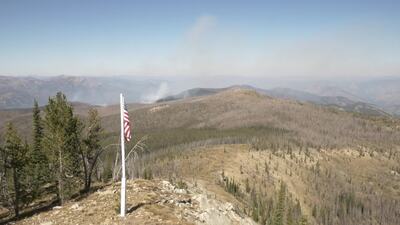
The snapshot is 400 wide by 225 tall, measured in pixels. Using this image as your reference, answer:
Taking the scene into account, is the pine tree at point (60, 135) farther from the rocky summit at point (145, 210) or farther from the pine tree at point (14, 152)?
the rocky summit at point (145, 210)

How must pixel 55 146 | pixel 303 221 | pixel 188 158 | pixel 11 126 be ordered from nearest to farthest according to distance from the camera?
pixel 55 146
pixel 11 126
pixel 303 221
pixel 188 158

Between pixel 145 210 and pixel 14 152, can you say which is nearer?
pixel 145 210

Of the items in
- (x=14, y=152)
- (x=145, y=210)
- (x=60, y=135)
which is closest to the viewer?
(x=145, y=210)

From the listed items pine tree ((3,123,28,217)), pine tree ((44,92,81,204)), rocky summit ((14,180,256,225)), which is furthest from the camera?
pine tree ((3,123,28,217))

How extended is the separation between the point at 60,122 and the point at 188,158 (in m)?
143

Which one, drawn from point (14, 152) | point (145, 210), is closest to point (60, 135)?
point (14, 152)

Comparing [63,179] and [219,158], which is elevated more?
[63,179]

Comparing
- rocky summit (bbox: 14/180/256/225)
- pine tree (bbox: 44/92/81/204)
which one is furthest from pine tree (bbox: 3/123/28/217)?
rocky summit (bbox: 14/180/256/225)

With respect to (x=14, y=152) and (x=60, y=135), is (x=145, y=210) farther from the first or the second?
(x=14, y=152)

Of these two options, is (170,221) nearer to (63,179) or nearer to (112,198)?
(112,198)

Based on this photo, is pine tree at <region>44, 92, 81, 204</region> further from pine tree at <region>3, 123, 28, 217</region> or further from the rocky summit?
the rocky summit

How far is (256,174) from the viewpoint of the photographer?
638 ft

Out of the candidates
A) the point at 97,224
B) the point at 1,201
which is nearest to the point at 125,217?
the point at 97,224

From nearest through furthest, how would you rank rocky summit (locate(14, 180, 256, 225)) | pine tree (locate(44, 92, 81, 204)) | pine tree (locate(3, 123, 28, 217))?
rocky summit (locate(14, 180, 256, 225))
pine tree (locate(44, 92, 81, 204))
pine tree (locate(3, 123, 28, 217))
